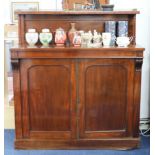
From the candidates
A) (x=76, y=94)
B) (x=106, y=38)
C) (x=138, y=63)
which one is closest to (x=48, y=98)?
(x=76, y=94)

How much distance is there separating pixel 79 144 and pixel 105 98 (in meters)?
0.53

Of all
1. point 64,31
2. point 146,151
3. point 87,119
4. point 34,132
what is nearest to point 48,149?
point 34,132

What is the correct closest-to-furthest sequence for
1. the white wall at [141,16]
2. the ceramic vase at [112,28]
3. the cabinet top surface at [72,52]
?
the cabinet top surface at [72,52] < the ceramic vase at [112,28] < the white wall at [141,16]

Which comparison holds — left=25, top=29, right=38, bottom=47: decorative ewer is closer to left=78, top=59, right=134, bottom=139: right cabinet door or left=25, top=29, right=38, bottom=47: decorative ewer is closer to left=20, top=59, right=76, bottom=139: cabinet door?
left=20, top=59, right=76, bottom=139: cabinet door

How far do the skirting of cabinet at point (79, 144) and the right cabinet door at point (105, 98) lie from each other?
5cm

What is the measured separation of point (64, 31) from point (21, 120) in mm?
992

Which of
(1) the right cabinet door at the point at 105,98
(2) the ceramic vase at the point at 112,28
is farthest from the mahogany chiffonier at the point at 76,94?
(2) the ceramic vase at the point at 112,28

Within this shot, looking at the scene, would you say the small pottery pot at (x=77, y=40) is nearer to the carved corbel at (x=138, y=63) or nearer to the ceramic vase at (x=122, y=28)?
the ceramic vase at (x=122, y=28)

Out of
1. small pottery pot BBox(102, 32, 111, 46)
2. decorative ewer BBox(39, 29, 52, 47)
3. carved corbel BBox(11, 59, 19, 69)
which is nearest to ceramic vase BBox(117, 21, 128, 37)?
small pottery pot BBox(102, 32, 111, 46)

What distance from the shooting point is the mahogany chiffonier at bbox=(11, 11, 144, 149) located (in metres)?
2.72

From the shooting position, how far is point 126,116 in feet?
9.40

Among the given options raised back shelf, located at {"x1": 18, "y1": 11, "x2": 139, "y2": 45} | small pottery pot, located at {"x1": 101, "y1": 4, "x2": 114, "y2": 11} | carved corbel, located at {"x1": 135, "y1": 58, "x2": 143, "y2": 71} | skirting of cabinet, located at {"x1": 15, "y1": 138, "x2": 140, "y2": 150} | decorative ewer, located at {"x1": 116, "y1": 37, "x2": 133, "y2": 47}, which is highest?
small pottery pot, located at {"x1": 101, "y1": 4, "x2": 114, "y2": 11}

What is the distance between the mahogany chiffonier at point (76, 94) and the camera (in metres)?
2.72

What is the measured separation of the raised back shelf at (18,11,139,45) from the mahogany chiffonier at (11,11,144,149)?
16 millimetres
